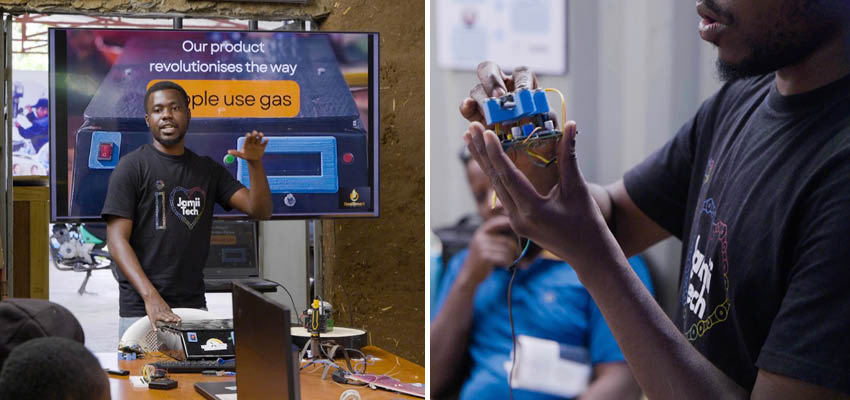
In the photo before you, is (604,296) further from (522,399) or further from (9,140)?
(9,140)

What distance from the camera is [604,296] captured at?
4.90 ft

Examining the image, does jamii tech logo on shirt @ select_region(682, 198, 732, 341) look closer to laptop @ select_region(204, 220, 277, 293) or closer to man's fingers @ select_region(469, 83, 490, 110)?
man's fingers @ select_region(469, 83, 490, 110)

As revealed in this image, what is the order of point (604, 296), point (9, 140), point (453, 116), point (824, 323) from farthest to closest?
point (9, 140)
point (453, 116)
point (604, 296)
point (824, 323)

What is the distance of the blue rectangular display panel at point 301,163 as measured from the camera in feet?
14.0

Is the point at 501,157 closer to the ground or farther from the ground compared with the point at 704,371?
farther from the ground

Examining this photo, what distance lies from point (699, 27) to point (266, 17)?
150 inches

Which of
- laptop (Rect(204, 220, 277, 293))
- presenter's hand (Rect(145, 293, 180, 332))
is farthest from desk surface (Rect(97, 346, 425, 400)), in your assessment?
laptop (Rect(204, 220, 277, 293))

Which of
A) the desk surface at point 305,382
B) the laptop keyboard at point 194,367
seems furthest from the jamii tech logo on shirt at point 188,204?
the laptop keyboard at point 194,367

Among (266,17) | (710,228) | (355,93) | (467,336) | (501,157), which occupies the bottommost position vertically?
(467,336)

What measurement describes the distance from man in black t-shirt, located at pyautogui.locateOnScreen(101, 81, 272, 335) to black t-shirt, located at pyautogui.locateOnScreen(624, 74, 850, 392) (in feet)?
7.71

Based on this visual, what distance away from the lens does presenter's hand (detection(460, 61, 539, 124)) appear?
157cm

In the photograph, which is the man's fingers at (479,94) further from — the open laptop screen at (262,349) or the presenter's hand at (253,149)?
the presenter's hand at (253,149)

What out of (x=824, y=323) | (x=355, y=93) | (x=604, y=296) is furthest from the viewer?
(x=355, y=93)

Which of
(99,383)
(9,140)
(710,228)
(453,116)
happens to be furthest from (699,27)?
(9,140)
